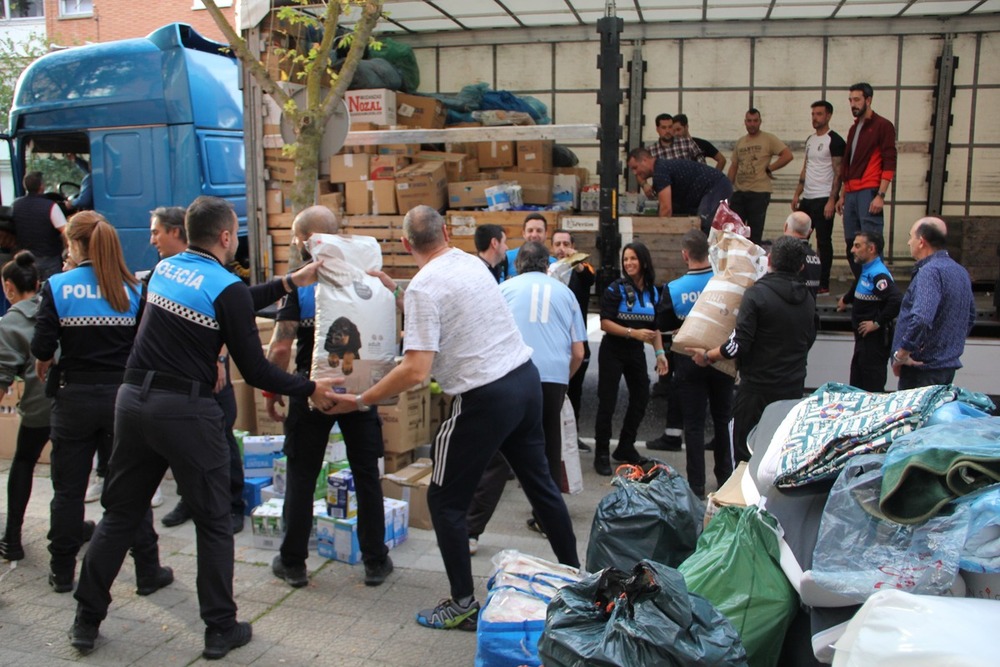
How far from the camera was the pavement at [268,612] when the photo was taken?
3602 millimetres

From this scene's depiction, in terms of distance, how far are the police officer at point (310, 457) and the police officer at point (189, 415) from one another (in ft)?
1.71

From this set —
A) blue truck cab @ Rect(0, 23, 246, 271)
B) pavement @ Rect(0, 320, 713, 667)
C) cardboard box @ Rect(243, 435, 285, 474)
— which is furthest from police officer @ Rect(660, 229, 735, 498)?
blue truck cab @ Rect(0, 23, 246, 271)

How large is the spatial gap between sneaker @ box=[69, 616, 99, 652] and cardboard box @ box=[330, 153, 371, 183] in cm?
493

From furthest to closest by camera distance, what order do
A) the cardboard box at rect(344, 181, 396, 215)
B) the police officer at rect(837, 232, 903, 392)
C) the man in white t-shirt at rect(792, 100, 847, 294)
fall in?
the man in white t-shirt at rect(792, 100, 847, 294) < the cardboard box at rect(344, 181, 396, 215) < the police officer at rect(837, 232, 903, 392)

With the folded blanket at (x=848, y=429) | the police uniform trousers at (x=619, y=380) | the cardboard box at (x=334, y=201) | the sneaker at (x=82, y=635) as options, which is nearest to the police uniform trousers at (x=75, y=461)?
the sneaker at (x=82, y=635)

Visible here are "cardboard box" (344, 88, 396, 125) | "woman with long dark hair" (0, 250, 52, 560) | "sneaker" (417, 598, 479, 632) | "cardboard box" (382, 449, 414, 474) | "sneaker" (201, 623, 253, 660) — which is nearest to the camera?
"sneaker" (201, 623, 253, 660)

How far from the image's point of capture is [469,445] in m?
3.61

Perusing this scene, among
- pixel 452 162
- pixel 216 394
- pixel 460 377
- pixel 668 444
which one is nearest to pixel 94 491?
pixel 216 394

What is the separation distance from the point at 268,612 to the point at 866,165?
6667 millimetres

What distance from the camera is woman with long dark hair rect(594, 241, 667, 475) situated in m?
6.14

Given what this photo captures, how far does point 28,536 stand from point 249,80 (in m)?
4.20

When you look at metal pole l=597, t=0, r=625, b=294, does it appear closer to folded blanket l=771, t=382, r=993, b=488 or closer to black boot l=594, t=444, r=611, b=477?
black boot l=594, t=444, r=611, b=477

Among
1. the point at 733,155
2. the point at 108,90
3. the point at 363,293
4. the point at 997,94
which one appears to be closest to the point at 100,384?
the point at 363,293

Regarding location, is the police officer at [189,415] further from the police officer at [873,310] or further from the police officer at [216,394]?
the police officer at [873,310]
